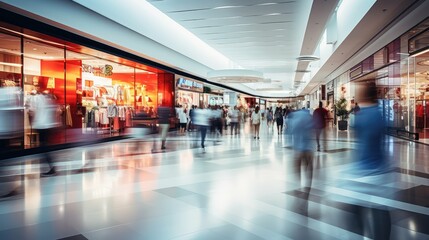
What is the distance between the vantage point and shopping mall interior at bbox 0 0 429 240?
3967 mm

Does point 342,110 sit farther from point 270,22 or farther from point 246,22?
point 246,22

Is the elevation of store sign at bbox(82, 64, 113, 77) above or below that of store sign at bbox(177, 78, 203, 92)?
below

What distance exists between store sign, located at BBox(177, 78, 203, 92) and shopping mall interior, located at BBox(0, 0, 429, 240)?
278 millimetres

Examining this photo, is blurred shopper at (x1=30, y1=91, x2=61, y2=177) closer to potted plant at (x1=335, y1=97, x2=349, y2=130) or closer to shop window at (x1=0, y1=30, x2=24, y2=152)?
shop window at (x1=0, y1=30, x2=24, y2=152)

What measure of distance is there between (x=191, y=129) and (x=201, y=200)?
16.7 meters

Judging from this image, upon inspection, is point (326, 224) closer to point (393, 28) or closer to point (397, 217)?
point (397, 217)

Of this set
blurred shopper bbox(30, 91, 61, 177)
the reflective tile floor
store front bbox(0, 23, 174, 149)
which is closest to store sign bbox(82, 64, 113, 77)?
store front bbox(0, 23, 174, 149)

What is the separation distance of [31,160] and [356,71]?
18479 mm

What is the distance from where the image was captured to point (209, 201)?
196 inches

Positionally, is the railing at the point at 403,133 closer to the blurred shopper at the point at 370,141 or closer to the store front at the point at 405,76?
the store front at the point at 405,76

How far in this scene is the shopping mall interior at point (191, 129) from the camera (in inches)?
156

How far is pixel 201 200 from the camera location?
5035 millimetres

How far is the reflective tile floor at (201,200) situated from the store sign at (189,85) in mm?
13906

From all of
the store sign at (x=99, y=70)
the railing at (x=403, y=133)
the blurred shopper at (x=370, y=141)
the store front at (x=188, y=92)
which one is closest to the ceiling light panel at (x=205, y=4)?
the store sign at (x=99, y=70)
